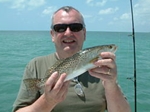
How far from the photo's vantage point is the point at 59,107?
3.01 meters

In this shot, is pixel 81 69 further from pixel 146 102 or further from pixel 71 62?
pixel 146 102

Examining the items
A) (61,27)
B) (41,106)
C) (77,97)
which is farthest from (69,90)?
(61,27)

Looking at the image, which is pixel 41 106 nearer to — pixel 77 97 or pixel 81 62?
pixel 77 97

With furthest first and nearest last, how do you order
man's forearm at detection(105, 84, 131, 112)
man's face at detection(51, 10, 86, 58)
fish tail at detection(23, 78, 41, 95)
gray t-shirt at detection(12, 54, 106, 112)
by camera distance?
1. man's face at detection(51, 10, 86, 58)
2. gray t-shirt at detection(12, 54, 106, 112)
3. man's forearm at detection(105, 84, 131, 112)
4. fish tail at detection(23, 78, 41, 95)

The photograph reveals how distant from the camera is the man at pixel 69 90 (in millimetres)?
2738

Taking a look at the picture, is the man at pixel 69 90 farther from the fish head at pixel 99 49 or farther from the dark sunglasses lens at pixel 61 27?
the fish head at pixel 99 49

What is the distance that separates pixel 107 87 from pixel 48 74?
2.13 feet

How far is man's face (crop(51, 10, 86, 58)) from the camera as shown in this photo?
10.3 ft

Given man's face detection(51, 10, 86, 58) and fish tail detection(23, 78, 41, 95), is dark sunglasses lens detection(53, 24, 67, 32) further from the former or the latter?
fish tail detection(23, 78, 41, 95)

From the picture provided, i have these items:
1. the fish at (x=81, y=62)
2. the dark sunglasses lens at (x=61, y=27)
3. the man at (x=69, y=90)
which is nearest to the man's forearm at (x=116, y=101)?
the man at (x=69, y=90)

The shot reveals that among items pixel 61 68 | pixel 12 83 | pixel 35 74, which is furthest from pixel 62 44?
pixel 12 83

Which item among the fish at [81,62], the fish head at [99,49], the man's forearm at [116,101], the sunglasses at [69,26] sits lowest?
the man's forearm at [116,101]

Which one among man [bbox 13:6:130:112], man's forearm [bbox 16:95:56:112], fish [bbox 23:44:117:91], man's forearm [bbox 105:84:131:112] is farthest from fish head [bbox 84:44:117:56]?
man's forearm [bbox 16:95:56:112]

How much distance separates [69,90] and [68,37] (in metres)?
0.64
